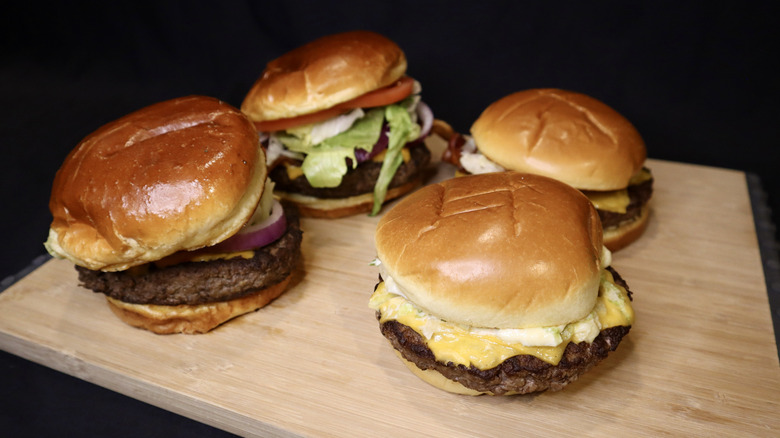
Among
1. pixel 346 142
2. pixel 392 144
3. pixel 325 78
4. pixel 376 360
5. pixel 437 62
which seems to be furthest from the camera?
pixel 437 62

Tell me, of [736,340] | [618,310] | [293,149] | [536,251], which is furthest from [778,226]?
[293,149]

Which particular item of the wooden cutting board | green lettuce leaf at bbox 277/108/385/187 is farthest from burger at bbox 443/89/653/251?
green lettuce leaf at bbox 277/108/385/187

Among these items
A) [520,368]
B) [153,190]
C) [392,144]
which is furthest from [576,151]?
[153,190]

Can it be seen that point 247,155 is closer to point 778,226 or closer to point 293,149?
point 293,149

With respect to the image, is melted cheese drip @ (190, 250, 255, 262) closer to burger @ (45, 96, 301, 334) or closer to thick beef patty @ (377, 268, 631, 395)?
burger @ (45, 96, 301, 334)

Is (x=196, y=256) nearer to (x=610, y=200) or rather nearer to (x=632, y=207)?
(x=610, y=200)

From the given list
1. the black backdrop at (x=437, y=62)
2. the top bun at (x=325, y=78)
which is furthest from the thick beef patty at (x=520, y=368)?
the black backdrop at (x=437, y=62)

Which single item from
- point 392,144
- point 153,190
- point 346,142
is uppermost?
point 153,190
